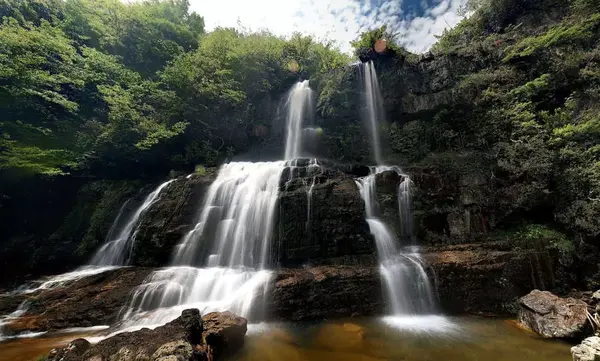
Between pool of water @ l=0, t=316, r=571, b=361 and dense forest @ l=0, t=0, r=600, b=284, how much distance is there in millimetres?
3595

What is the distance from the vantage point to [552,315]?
16.8 feet

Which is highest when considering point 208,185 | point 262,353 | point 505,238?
point 208,185

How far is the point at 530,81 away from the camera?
10.4 m

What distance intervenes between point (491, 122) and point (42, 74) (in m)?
18.5

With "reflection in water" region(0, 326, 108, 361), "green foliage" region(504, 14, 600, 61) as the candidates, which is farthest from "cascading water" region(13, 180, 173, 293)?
"green foliage" region(504, 14, 600, 61)

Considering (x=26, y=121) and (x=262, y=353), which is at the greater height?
(x=26, y=121)

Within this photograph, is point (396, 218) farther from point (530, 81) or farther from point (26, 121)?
point (26, 121)

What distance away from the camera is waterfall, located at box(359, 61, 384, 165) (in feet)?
44.6

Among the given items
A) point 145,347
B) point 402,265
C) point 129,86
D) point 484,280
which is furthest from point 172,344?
point 129,86

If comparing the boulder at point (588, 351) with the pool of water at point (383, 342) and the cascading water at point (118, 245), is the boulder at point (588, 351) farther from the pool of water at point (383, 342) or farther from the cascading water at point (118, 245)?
the cascading water at point (118, 245)

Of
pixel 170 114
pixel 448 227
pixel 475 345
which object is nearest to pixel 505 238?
pixel 448 227

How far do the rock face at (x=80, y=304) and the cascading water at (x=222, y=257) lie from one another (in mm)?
438

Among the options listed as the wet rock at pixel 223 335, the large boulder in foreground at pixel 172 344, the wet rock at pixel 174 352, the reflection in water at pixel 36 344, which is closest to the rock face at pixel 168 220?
the reflection in water at pixel 36 344

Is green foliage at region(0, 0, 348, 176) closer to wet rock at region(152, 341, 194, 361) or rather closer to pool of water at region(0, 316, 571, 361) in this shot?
pool of water at region(0, 316, 571, 361)
